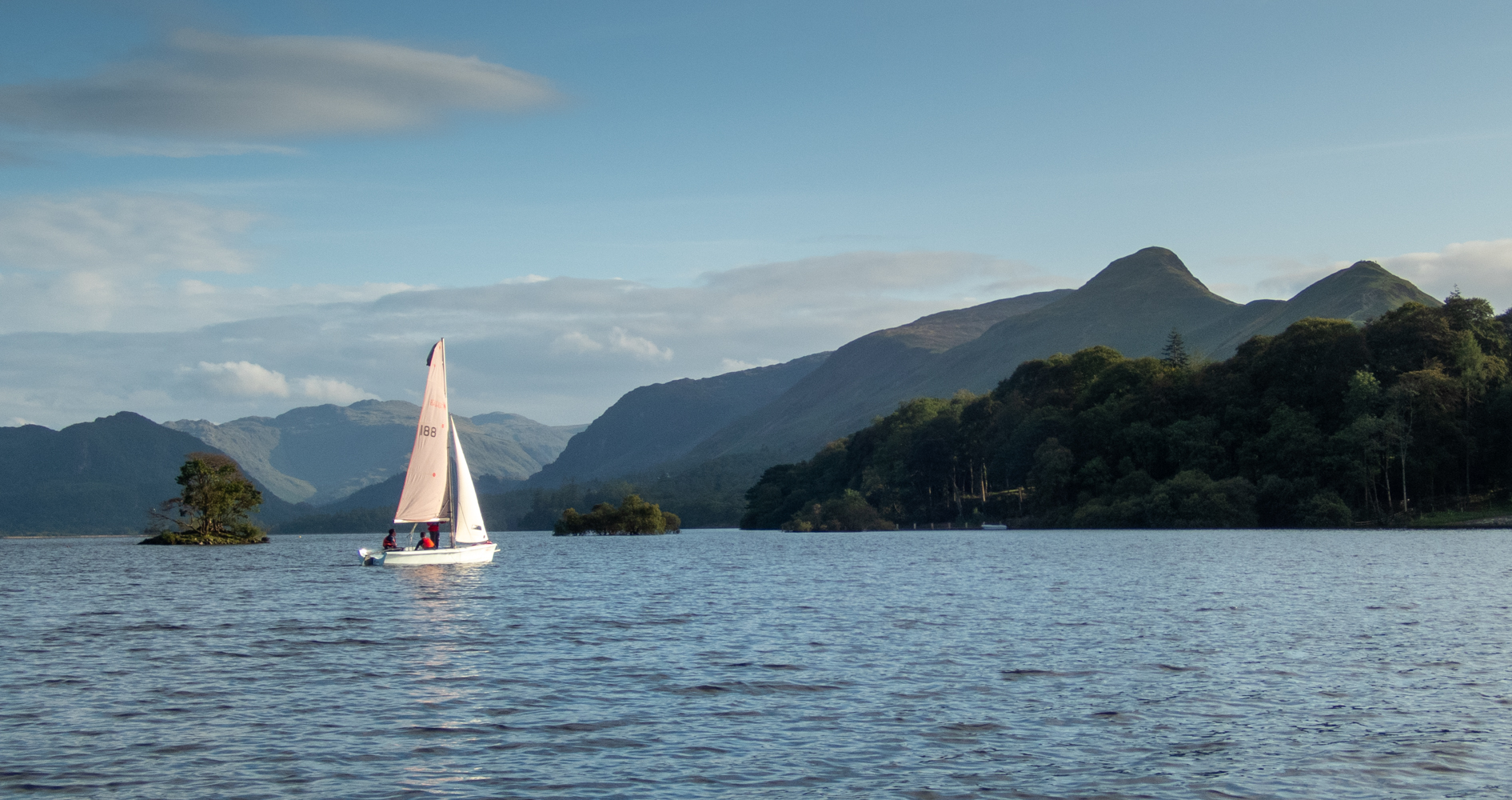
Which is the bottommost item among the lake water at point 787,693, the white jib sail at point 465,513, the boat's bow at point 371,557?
the lake water at point 787,693

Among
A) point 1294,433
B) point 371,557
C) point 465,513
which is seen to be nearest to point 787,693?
point 465,513

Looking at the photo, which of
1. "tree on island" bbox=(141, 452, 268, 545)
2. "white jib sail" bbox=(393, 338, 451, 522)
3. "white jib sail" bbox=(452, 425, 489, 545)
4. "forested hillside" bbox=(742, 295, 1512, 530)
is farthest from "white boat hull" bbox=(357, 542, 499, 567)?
"forested hillside" bbox=(742, 295, 1512, 530)

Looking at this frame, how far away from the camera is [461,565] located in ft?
284

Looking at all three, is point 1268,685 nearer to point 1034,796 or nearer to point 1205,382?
point 1034,796

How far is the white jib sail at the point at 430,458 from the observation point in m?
74.9

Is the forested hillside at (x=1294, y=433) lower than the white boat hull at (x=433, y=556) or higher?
higher

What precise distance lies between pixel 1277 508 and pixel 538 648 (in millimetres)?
131910

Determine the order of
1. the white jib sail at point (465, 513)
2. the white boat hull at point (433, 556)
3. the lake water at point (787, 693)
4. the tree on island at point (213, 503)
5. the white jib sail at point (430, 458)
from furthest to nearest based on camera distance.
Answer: the tree on island at point (213, 503) → the white boat hull at point (433, 556) → the white jib sail at point (465, 513) → the white jib sail at point (430, 458) → the lake water at point (787, 693)

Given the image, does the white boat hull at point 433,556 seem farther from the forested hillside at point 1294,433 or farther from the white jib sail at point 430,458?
the forested hillside at point 1294,433

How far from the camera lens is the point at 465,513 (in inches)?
3248

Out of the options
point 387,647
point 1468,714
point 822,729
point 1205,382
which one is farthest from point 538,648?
point 1205,382

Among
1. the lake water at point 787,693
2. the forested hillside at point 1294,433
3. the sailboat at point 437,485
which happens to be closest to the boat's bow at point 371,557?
the sailboat at point 437,485

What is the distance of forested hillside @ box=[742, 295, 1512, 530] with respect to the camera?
13150cm

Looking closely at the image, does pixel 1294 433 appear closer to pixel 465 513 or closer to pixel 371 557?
pixel 465 513
